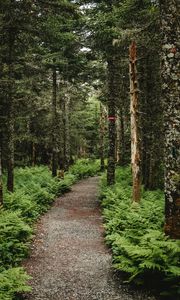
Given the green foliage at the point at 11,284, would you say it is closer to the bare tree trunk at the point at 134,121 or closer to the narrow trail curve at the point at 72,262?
the narrow trail curve at the point at 72,262

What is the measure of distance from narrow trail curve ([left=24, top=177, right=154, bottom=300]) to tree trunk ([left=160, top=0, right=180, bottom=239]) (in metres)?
1.92

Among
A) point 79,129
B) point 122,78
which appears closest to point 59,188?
point 122,78

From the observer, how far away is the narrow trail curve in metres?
7.57

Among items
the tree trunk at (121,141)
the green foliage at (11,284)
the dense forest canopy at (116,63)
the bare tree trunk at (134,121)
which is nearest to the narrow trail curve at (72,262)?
the green foliage at (11,284)

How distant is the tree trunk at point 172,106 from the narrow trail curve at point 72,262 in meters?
1.92

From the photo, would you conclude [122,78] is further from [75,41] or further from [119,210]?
[119,210]

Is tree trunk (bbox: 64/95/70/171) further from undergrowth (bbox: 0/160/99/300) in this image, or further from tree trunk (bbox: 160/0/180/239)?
tree trunk (bbox: 160/0/180/239)

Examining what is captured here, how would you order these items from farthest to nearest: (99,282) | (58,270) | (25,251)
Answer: (25,251) < (58,270) < (99,282)

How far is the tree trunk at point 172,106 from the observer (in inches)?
327

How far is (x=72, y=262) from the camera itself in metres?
9.82

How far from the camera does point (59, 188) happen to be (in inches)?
936

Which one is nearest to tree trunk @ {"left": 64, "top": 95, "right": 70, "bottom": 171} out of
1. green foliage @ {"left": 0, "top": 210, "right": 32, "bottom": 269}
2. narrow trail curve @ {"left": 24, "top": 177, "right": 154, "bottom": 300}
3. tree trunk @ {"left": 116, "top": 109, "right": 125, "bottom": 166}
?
tree trunk @ {"left": 116, "top": 109, "right": 125, "bottom": 166}

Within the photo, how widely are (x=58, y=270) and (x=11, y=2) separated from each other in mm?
11129

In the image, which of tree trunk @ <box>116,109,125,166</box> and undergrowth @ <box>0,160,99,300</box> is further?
A: tree trunk @ <box>116,109,125,166</box>
